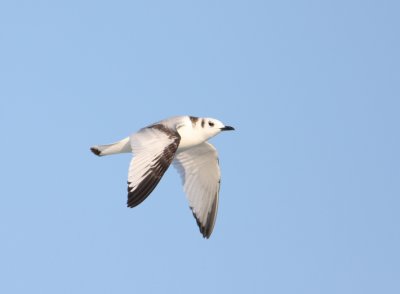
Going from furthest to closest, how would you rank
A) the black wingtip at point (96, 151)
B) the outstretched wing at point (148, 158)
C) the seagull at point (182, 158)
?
the black wingtip at point (96, 151)
the seagull at point (182, 158)
the outstretched wing at point (148, 158)

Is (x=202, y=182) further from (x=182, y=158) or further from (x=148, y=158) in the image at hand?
(x=148, y=158)

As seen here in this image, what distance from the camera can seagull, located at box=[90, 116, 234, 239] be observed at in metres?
14.2

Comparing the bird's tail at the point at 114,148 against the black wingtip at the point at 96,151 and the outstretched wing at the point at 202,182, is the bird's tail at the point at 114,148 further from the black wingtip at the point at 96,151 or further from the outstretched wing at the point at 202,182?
the outstretched wing at the point at 202,182

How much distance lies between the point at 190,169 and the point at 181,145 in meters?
1.97

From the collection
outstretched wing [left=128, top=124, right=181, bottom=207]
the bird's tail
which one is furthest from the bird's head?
the bird's tail

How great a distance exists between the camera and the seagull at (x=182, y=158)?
46.6 feet

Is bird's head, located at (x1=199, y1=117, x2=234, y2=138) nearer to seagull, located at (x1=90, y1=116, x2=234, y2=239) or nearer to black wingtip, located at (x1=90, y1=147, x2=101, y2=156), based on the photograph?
seagull, located at (x1=90, y1=116, x2=234, y2=239)

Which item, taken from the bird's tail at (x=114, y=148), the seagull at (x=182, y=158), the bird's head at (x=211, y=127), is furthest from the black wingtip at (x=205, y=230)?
the bird's tail at (x=114, y=148)

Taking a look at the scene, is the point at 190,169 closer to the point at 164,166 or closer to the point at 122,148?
the point at 122,148

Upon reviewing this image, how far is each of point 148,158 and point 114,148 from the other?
1.90 meters

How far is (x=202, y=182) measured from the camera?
59.8ft

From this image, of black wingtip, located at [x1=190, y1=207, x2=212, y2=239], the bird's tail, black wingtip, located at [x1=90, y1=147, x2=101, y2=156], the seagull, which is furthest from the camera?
black wingtip, located at [x1=190, y1=207, x2=212, y2=239]

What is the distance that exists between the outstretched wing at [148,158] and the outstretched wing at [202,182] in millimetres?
2394

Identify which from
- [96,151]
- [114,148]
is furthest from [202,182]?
[96,151]
